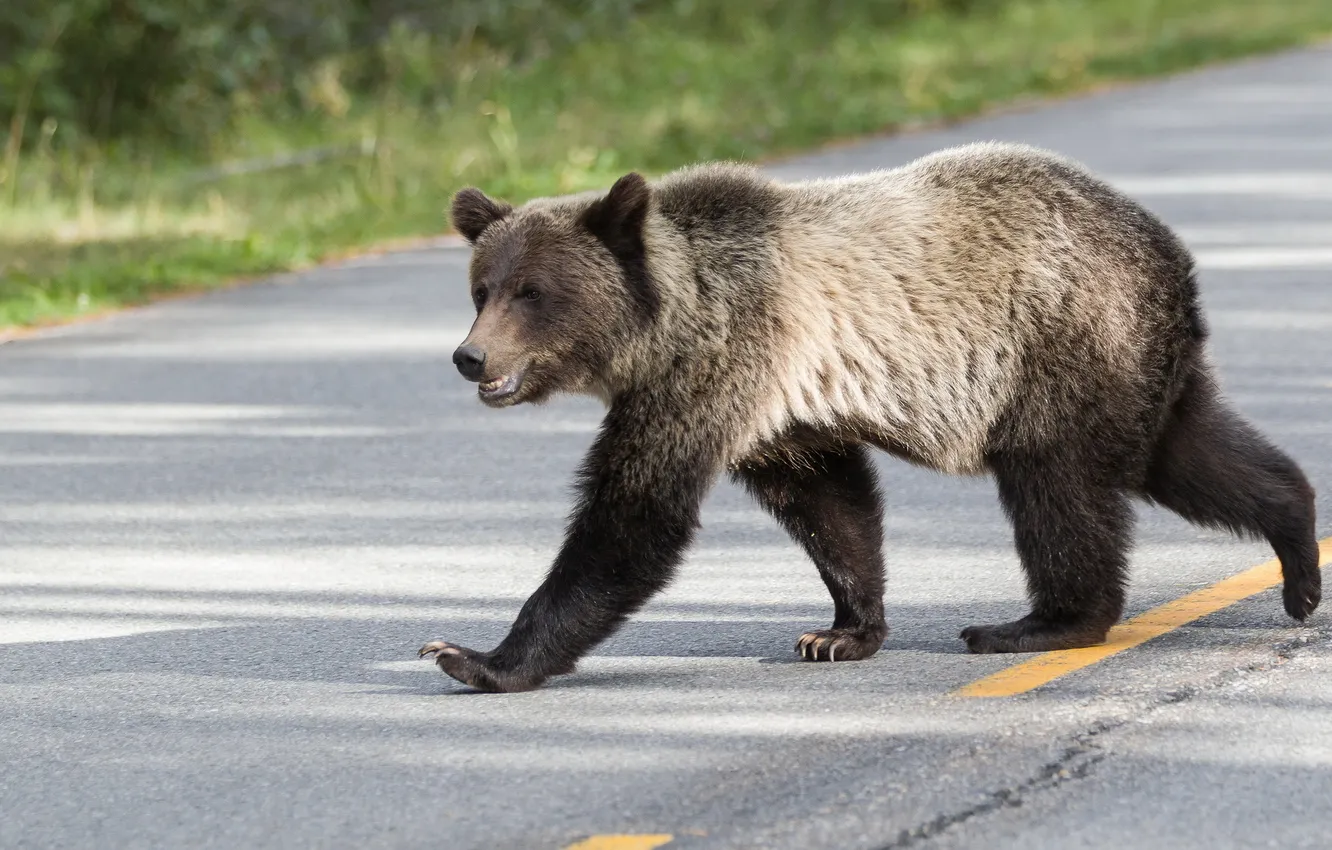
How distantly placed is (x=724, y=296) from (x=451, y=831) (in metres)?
1.86

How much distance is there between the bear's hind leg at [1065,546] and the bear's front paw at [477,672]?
142 centimetres

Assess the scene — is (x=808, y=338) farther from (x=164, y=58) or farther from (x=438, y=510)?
(x=164, y=58)

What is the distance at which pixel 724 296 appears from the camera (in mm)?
6109

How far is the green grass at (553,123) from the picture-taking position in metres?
16.0

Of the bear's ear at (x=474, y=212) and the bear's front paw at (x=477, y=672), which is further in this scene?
the bear's ear at (x=474, y=212)

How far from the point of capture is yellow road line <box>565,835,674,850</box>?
480 cm

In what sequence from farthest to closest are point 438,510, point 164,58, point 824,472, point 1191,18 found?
point 1191,18
point 164,58
point 438,510
point 824,472

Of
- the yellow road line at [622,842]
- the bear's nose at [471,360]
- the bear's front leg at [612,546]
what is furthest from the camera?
the bear's nose at [471,360]

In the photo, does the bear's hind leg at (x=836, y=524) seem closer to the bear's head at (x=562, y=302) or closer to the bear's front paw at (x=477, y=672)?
the bear's head at (x=562, y=302)

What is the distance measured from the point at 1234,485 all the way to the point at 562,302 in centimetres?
207

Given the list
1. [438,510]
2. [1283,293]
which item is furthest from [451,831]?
[1283,293]

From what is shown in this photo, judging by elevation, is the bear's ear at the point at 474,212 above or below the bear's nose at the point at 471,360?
above

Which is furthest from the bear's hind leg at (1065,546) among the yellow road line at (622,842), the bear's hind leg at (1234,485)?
the yellow road line at (622,842)

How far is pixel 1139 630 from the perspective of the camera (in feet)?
21.3
